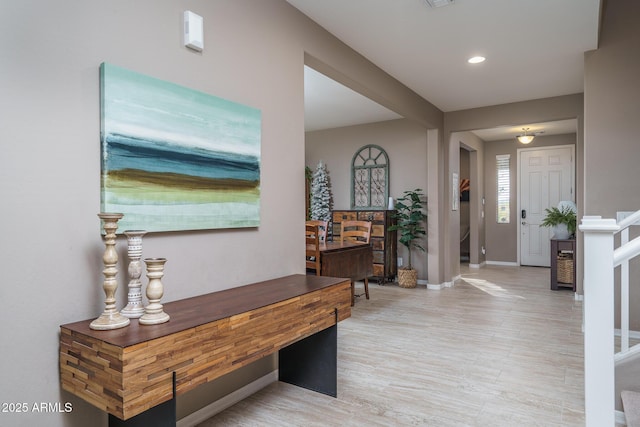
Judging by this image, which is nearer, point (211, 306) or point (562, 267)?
point (211, 306)

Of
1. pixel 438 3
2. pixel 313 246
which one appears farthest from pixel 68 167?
pixel 313 246

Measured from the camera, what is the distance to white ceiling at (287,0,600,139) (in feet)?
9.33

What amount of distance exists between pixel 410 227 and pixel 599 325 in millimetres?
4547

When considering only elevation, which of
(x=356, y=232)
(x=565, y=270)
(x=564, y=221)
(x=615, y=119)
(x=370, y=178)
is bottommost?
(x=565, y=270)

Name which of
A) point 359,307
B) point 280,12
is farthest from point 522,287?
Answer: point 280,12

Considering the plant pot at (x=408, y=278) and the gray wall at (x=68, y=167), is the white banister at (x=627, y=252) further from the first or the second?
the plant pot at (x=408, y=278)

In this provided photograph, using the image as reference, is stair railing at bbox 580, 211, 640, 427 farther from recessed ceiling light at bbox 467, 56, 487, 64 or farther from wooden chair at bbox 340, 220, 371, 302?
wooden chair at bbox 340, 220, 371, 302

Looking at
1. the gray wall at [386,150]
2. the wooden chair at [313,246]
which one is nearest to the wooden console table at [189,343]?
the wooden chair at [313,246]

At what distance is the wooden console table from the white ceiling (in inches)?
77.6

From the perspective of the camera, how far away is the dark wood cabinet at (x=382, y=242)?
5930 millimetres

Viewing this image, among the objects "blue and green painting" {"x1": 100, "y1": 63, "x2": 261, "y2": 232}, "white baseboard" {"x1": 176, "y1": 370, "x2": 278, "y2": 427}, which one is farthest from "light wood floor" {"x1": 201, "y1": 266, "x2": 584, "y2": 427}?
"blue and green painting" {"x1": 100, "y1": 63, "x2": 261, "y2": 232}

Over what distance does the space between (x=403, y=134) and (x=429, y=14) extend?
338 centimetres

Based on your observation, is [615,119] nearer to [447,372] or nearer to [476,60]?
[476,60]

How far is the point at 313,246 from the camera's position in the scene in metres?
4.21
